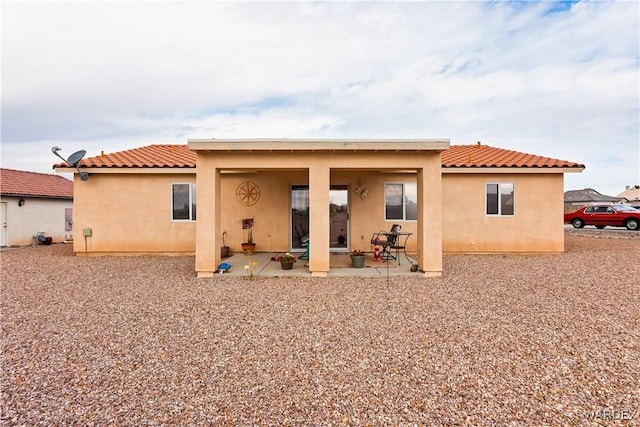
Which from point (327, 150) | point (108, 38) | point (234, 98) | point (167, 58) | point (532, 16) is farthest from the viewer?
point (234, 98)

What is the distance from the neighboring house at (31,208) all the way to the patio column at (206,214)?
514 inches

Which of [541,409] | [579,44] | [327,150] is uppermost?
[579,44]

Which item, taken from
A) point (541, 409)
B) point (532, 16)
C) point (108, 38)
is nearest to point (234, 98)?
point (108, 38)

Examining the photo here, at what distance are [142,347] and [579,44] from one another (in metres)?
16.4

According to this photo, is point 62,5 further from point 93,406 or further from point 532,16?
point 532,16

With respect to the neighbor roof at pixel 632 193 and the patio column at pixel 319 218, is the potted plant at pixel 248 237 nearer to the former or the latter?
the patio column at pixel 319 218

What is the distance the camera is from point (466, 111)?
15.9 metres

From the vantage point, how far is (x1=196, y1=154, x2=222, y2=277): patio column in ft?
25.8

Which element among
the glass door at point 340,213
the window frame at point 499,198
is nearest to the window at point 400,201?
the glass door at point 340,213

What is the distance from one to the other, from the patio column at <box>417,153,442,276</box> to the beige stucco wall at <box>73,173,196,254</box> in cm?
782

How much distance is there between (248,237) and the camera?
11.6m

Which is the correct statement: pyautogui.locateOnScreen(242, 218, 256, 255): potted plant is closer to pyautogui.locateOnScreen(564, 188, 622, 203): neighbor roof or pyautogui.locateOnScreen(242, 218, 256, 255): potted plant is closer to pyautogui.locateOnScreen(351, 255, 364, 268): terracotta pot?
pyautogui.locateOnScreen(351, 255, 364, 268): terracotta pot

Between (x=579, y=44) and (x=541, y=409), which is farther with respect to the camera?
(x=579, y=44)

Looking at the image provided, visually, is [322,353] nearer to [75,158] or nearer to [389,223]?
[389,223]
